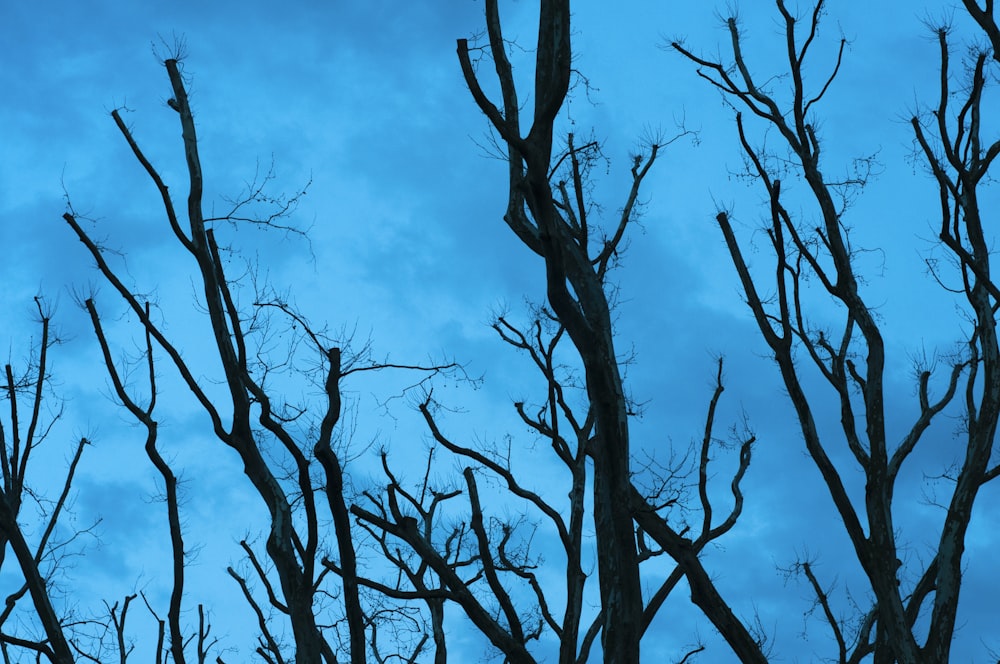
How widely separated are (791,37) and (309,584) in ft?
21.1

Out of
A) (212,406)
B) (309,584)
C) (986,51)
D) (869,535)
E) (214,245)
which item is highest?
(986,51)

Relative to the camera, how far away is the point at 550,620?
11.0 metres

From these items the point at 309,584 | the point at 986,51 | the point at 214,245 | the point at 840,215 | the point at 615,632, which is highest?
the point at 986,51

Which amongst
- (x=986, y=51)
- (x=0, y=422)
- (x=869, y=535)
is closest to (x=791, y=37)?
(x=986, y=51)

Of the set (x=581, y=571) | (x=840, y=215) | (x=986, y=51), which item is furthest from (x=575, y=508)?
(x=986, y=51)

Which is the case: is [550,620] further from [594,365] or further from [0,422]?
[594,365]

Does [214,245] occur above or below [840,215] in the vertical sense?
below

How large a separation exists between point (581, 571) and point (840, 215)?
13.9 feet

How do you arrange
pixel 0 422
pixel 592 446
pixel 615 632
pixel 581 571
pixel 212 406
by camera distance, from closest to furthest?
1. pixel 615 632
2. pixel 592 446
3. pixel 212 406
4. pixel 0 422
5. pixel 581 571

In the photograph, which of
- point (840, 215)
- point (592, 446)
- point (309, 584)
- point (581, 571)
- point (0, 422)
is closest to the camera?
point (592, 446)

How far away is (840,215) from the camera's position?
9.38m

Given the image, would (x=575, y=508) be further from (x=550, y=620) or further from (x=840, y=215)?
(x=840, y=215)

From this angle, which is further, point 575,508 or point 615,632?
point 575,508

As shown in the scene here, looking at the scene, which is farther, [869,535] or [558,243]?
[869,535]
